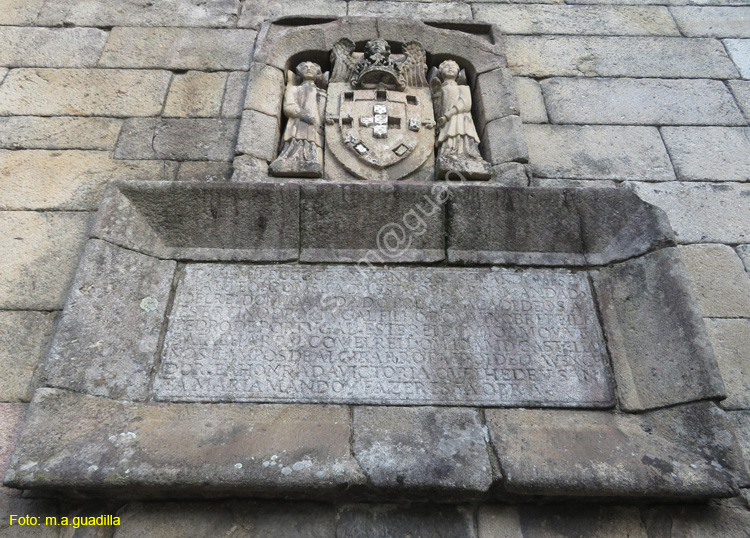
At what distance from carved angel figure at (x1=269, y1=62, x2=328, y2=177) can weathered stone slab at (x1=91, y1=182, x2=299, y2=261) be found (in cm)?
31

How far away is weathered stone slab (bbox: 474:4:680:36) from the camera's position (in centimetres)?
357

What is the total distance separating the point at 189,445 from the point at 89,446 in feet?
1.25

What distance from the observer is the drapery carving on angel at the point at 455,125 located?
275 centimetres

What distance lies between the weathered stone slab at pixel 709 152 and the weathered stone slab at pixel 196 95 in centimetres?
292

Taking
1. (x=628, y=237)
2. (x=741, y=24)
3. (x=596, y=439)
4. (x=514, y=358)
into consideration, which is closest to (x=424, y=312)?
(x=514, y=358)

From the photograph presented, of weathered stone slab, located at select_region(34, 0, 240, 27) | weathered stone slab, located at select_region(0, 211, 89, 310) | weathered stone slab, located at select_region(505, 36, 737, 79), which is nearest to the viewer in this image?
weathered stone slab, located at select_region(0, 211, 89, 310)

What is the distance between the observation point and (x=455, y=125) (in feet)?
9.64

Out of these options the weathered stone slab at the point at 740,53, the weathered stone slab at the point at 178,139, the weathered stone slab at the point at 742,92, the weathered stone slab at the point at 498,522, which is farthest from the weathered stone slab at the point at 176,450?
the weathered stone slab at the point at 740,53

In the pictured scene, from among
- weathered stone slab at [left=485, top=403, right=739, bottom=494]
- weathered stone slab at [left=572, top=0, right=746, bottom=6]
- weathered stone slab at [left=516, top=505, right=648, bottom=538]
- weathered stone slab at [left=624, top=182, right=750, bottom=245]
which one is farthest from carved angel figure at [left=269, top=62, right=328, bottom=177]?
weathered stone slab at [left=572, top=0, right=746, bottom=6]

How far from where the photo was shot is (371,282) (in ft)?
8.03

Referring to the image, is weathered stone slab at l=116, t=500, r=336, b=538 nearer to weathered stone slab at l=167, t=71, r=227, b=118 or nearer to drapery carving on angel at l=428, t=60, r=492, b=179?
drapery carving on angel at l=428, t=60, r=492, b=179

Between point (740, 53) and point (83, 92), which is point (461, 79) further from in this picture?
point (83, 92)

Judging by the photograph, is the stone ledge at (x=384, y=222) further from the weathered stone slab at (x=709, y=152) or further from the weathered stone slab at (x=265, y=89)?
the weathered stone slab at (x=265, y=89)

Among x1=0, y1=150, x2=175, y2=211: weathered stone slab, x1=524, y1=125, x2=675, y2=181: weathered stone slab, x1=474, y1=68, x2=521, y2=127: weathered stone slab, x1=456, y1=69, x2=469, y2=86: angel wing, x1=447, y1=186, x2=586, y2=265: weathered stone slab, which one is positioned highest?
x1=456, y1=69, x2=469, y2=86: angel wing
